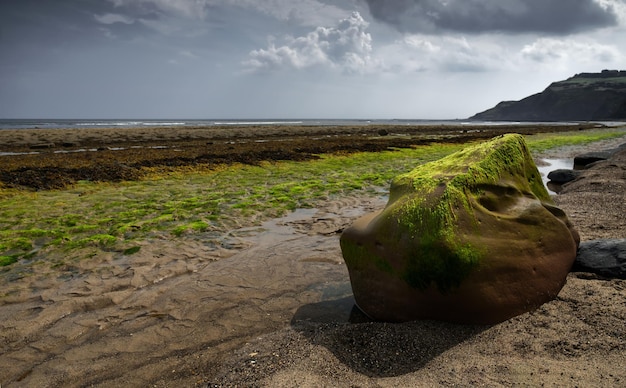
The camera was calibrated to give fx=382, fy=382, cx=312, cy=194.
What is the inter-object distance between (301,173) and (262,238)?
28.7 ft

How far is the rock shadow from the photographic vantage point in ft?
11.7

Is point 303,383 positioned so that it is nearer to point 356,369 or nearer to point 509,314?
point 356,369

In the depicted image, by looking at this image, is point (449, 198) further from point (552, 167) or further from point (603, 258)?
point (552, 167)

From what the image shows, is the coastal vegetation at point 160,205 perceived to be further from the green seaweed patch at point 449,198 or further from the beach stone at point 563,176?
the beach stone at point 563,176

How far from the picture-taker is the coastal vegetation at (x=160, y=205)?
7.71 metres

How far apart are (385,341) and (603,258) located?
3.22 meters

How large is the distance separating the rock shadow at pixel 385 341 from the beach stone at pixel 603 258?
2023mm

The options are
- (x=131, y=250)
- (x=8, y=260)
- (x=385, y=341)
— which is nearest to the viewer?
(x=385, y=341)

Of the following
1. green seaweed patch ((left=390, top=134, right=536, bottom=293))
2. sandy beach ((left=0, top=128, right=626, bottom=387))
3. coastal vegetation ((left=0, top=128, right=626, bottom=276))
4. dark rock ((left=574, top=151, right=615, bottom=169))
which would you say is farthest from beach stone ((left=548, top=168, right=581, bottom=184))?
green seaweed patch ((left=390, top=134, right=536, bottom=293))

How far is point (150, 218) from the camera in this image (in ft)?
31.0

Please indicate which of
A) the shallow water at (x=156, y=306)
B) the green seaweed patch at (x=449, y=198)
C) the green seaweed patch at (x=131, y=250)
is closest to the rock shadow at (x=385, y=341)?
the green seaweed patch at (x=449, y=198)

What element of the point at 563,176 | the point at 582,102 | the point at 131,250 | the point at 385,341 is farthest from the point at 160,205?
the point at 582,102

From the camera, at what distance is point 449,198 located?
443 centimetres

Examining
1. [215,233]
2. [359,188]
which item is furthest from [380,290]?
[359,188]
